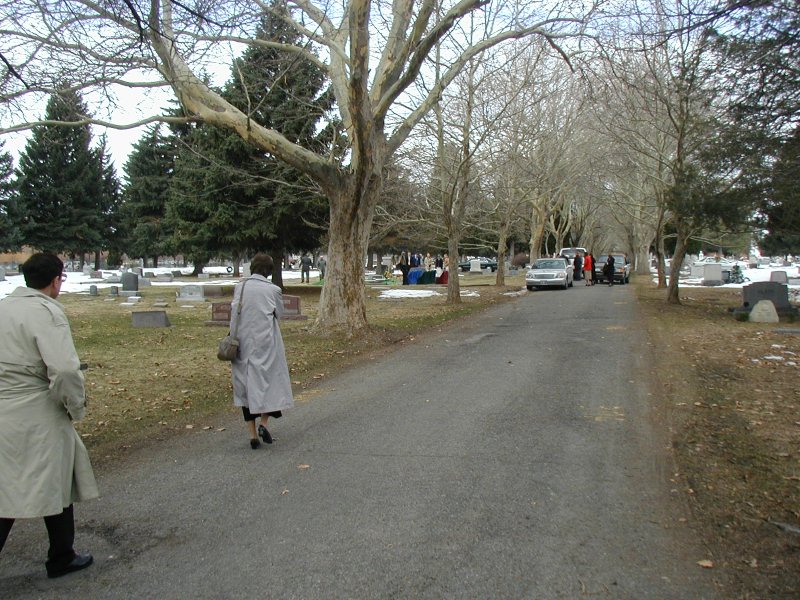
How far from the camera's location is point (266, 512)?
440 cm

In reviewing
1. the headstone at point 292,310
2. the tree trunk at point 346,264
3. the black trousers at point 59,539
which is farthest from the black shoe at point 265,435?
the headstone at point 292,310

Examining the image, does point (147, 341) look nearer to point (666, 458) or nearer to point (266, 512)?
point (266, 512)

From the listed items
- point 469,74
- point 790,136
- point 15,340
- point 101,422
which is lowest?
point 101,422

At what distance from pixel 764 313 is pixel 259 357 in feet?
49.7

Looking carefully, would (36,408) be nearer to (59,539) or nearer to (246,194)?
(59,539)

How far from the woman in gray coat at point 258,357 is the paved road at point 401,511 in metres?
0.43

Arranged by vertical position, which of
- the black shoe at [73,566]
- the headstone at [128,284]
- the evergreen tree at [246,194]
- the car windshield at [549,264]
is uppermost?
the evergreen tree at [246,194]

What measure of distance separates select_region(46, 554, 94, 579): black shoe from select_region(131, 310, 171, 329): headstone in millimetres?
12380

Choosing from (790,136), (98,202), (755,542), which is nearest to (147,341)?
(755,542)

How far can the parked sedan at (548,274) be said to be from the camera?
1284 inches

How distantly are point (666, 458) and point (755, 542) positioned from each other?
1666mm

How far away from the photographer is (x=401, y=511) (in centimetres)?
438

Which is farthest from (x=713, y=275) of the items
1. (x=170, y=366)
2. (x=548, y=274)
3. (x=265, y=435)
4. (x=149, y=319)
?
(x=265, y=435)

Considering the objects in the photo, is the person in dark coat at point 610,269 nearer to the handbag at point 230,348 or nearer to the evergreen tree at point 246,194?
the evergreen tree at point 246,194
